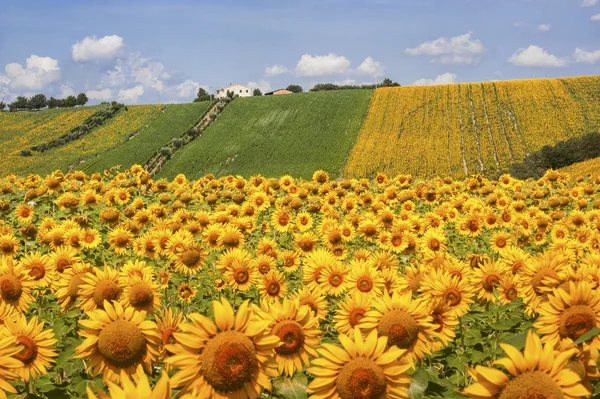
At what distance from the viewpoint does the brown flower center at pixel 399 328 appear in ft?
10.3

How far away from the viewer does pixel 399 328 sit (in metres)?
3.13

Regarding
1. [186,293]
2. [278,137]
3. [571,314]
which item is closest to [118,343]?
[571,314]

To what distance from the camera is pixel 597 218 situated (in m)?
9.58

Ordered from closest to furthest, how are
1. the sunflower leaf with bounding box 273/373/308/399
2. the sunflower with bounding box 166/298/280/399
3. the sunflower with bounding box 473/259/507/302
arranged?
the sunflower with bounding box 166/298/280/399, the sunflower leaf with bounding box 273/373/308/399, the sunflower with bounding box 473/259/507/302

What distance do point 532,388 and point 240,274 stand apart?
4.34 m

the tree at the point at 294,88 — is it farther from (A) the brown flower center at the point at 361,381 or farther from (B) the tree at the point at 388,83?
(A) the brown flower center at the point at 361,381

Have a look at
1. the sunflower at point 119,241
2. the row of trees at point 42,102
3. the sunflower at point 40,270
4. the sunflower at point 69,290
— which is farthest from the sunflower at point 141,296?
the row of trees at point 42,102

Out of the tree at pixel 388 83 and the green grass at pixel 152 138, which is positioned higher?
the tree at pixel 388 83

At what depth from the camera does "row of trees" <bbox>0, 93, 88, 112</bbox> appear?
122 metres

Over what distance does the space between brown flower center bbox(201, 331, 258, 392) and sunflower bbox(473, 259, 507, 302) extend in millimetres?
2967

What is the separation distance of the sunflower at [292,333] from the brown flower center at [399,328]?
0.42m

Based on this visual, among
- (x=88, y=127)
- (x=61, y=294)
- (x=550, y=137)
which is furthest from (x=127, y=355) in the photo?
(x=88, y=127)

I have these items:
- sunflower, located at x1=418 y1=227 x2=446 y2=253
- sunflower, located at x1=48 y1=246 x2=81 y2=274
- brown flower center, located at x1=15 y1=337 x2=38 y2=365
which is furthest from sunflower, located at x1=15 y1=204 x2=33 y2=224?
brown flower center, located at x1=15 y1=337 x2=38 y2=365

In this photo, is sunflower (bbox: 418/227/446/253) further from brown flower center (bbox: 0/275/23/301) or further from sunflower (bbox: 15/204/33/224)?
sunflower (bbox: 15/204/33/224)
